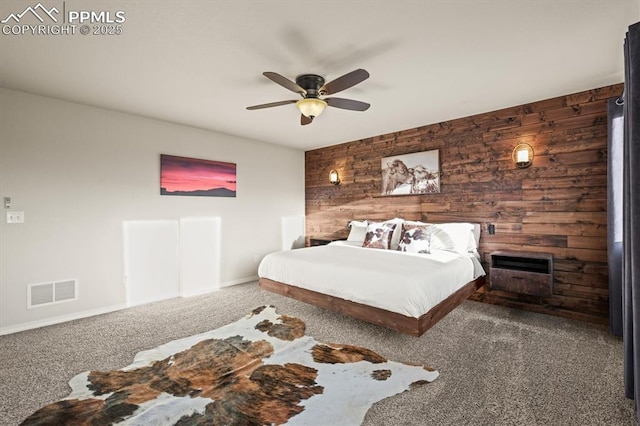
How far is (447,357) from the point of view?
96.0 inches

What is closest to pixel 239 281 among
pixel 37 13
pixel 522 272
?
pixel 37 13

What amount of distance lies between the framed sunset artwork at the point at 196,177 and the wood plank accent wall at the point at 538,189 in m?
A: 2.91

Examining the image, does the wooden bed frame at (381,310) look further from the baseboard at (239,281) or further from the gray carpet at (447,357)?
the baseboard at (239,281)

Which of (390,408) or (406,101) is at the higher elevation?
(406,101)

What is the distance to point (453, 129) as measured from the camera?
13.7 feet

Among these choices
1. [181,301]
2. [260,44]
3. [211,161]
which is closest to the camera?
[260,44]

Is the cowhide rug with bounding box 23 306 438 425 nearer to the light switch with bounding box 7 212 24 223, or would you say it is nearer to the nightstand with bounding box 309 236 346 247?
the light switch with bounding box 7 212 24 223

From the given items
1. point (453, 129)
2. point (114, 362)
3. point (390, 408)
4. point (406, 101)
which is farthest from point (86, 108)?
point (453, 129)

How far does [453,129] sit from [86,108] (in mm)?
4881

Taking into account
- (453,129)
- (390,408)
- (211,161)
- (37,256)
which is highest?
(453,129)

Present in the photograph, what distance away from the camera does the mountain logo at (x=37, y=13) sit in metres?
1.87

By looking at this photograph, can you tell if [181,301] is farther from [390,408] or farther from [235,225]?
[390,408]

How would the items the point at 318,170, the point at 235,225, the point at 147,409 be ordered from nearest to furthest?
the point at 147,409 < the point at 235,225 < the point at 318,170

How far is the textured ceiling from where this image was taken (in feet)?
6.27
